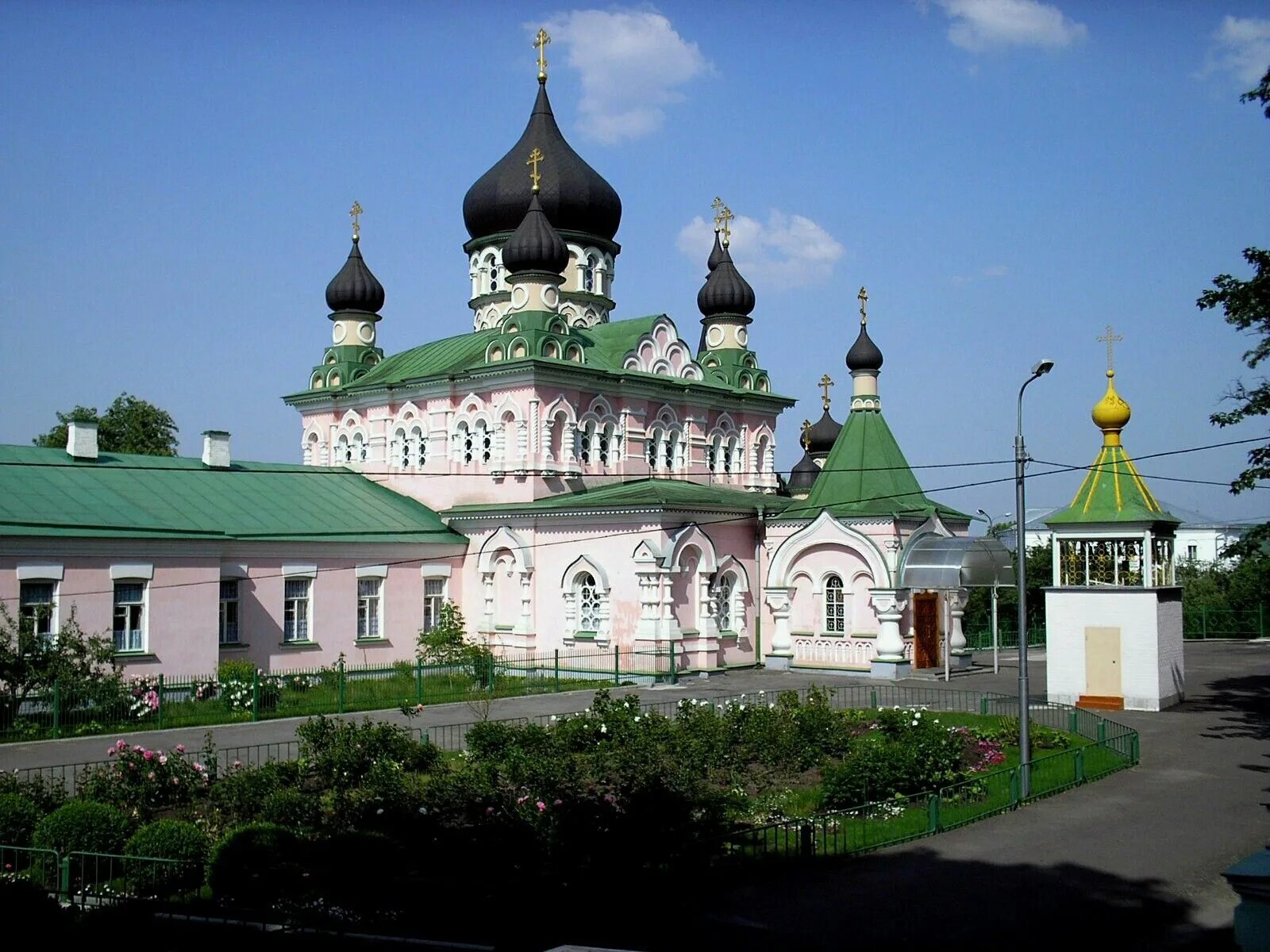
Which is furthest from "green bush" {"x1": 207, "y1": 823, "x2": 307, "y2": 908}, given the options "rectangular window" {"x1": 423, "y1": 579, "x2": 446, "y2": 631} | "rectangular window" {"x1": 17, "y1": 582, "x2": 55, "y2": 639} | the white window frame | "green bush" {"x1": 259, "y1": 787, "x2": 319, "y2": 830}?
"rectangular window" {"x1": 423, "y1": 579, "x2": 446, "y2": 631}

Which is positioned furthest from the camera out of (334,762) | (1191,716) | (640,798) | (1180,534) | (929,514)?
(1180,534)

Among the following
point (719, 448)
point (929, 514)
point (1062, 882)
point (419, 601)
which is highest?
point (719, 448)

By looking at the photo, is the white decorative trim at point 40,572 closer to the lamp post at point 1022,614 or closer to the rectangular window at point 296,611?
the rectangular window at point 296,611

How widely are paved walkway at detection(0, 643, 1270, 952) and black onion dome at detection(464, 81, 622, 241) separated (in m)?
19.1

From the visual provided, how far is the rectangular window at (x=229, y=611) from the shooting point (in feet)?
74.9

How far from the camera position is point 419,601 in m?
26.3

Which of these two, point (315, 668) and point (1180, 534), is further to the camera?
point (1180, 534)

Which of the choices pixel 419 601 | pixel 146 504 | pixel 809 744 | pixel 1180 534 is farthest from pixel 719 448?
pixel 1180 534

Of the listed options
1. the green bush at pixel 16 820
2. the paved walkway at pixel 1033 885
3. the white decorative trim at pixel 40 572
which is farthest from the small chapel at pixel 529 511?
the green bush at pixel 16 820

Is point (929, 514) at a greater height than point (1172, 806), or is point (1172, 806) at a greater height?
point (929, 514)

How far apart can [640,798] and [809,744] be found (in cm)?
449

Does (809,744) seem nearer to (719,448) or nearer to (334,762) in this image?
(334,762)

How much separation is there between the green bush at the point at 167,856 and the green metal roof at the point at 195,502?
37.3ft

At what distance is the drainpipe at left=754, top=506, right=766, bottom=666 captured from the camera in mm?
26984
